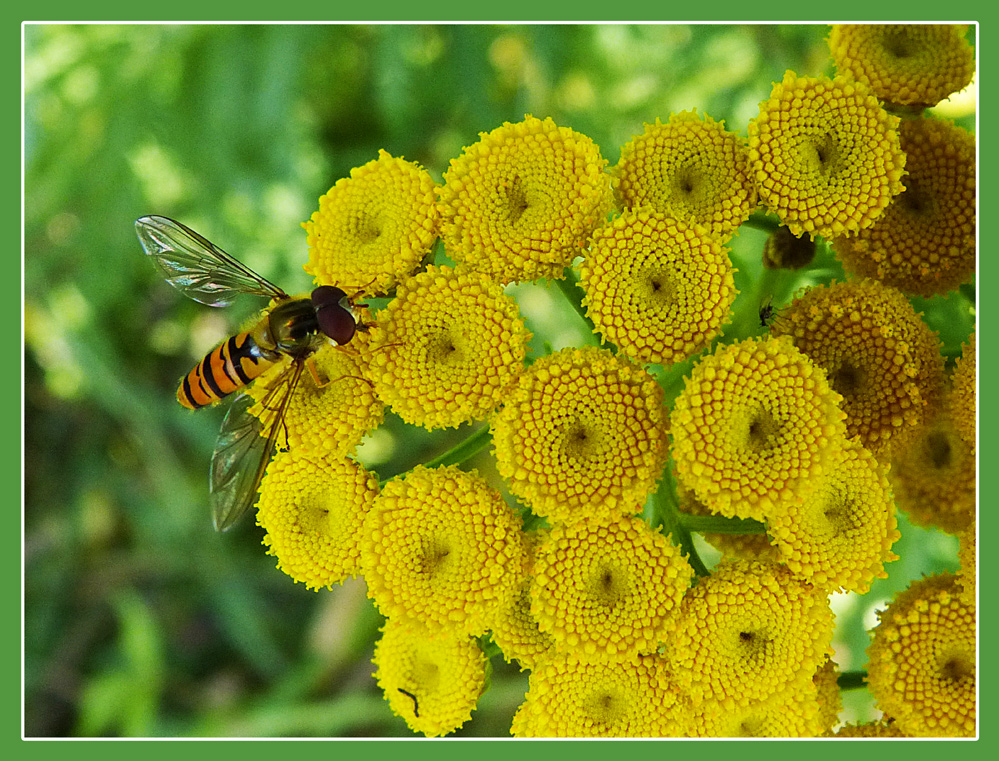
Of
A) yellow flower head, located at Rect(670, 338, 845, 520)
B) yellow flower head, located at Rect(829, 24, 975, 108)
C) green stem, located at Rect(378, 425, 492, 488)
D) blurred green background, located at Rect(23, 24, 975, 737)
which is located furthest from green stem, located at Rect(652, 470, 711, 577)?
yellow flower head, located at Rect(829, 24, 975, 108)

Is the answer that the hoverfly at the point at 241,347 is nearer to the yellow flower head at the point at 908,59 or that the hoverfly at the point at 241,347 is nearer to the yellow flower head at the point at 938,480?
the yellow flower head at the point at 908,59

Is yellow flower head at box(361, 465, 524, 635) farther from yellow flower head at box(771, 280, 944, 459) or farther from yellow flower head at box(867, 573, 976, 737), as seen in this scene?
yellow flower head at box(867, 573, 976, 737)

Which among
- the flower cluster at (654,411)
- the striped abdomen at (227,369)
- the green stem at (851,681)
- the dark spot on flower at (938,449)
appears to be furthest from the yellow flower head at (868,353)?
the striped abdomen at (227,369)

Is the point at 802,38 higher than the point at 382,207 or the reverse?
higher

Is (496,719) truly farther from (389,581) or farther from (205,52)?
(205,52)

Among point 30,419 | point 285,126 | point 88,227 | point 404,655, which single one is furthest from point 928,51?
point 30,419

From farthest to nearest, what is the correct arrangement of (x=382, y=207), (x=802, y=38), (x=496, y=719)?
(x=496, y=719) < (x=802, y=38) < (x=382, y=207)

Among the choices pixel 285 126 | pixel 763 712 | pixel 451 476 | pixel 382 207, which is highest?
pixel 285 126

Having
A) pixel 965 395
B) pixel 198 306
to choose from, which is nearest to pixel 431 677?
pixel 965 395
